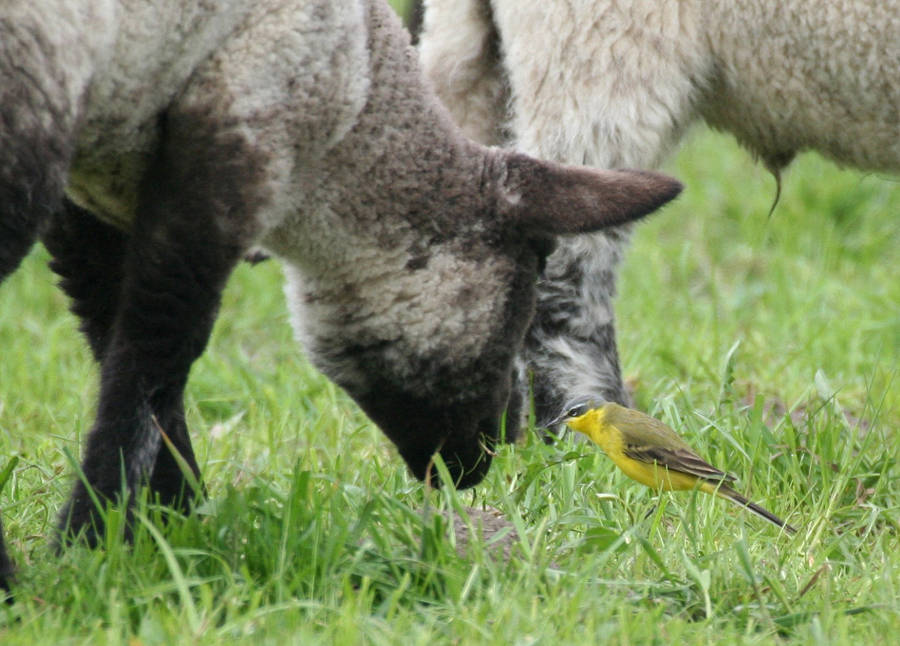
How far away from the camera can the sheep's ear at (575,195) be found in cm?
320

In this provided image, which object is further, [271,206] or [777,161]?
[777,161]

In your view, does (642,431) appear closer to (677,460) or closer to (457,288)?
(677,460)

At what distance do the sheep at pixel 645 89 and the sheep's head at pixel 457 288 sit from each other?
2.84 feet

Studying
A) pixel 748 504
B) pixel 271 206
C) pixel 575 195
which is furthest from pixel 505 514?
pixel 271 206

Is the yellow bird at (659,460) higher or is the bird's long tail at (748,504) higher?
the yellow bird at (659,460)

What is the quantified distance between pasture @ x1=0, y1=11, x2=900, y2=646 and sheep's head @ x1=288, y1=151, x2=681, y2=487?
31 cm

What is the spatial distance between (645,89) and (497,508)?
147 cm

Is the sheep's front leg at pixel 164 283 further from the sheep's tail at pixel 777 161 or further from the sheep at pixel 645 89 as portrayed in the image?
the sheep's tail at pixel 777 161

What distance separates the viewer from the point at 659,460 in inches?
134

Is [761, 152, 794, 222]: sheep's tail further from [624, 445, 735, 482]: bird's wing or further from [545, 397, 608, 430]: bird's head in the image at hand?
[624, 445, 735, 482]: bird's wing

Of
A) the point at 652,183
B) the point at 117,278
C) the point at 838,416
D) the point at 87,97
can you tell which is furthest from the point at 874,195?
the point at 87,97

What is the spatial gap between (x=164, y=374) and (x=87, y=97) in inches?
26.3

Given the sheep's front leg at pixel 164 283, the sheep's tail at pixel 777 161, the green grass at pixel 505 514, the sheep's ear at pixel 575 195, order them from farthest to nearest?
the sheep's tail at pixel 777 161 → the sheep's ear at pixel 575 195 → the sheep's front leg at pixel 164 283 → the green grass at pixel 505 514

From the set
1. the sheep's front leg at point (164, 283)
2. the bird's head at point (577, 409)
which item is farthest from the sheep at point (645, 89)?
the sheep's front leg at point (164, 283)
